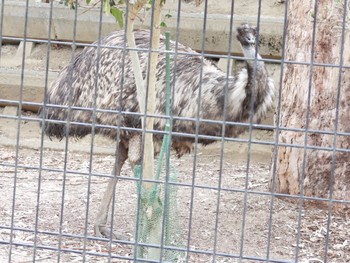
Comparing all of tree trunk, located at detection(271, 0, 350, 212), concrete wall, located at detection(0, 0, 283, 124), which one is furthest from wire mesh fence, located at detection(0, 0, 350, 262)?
concrete wall, located at detection(0, 0, 283, 124)

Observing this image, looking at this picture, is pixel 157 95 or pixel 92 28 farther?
pixel 92 28

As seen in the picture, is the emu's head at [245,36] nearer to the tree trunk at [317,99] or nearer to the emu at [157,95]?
the emu at [157,95]

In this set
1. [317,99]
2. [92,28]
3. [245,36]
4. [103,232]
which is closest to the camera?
[245,36]

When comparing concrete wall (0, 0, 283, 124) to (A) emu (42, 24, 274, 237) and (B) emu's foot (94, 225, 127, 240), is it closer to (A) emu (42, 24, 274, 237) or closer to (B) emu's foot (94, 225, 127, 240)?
(A) emu (42, 24, 274, 237)

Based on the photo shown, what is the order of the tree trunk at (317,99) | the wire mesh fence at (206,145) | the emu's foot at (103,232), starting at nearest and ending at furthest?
the wire mesh fence at (206,145)
the emu's foot at (103,232)
the tree trunk at (317,99)

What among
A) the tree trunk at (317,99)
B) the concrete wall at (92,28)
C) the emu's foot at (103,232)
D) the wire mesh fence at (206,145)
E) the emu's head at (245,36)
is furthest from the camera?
the concrete wall at (92,28)

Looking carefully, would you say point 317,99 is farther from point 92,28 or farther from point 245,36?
point 92,28

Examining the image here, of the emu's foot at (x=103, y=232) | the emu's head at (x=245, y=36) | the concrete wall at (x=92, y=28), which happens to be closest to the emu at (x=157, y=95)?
the emu's foot at (x=103, y=232)

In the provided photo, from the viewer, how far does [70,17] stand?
9109 millimetres

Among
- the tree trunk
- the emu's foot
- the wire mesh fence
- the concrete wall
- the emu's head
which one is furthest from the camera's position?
the concrete wall

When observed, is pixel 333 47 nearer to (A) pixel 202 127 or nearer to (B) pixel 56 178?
(A) pixel 202 127

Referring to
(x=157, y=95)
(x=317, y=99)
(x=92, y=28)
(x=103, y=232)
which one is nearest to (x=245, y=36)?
(x=157, y=95)

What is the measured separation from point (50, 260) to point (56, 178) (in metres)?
2.19

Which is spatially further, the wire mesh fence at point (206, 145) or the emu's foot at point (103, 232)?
the emu's foot at point (103, 232)
